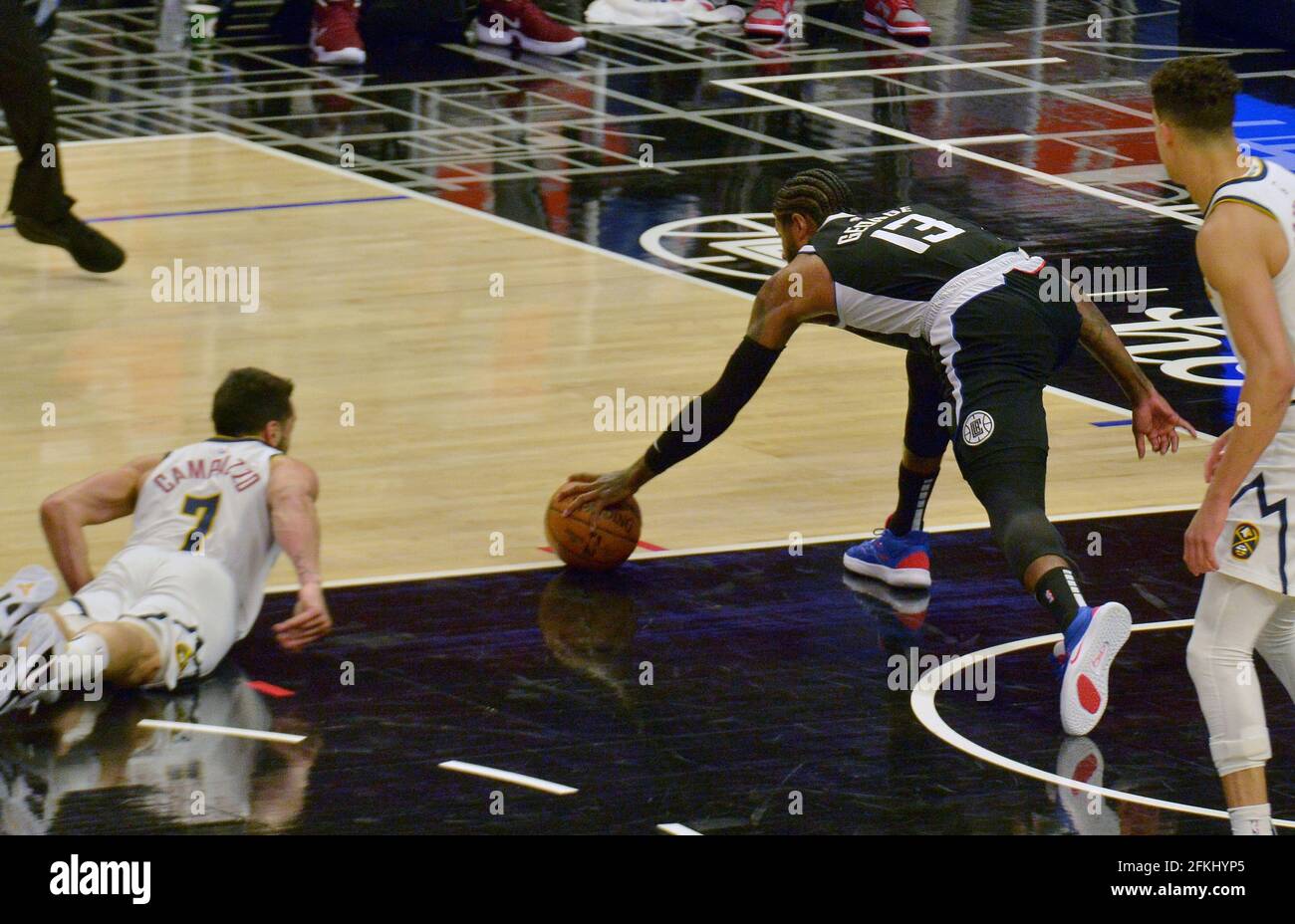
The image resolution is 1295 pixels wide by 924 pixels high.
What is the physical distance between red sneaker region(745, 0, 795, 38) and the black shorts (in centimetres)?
979

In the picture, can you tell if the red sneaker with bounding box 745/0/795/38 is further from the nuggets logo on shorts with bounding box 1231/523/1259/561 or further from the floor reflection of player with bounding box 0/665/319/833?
the nuggets logo on shorts with bounding box 1231/523/1259/561

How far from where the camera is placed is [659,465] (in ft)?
23.5

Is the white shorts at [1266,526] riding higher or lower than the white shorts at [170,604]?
higher

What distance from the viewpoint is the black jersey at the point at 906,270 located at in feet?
22.5

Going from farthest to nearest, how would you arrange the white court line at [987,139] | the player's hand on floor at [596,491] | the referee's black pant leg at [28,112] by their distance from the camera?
the white court line at [987,139] → the referee's black pant leg at [28,112] → the player's hand on floor at [596,491]

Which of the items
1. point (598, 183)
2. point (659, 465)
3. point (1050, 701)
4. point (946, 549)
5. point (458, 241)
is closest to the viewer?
point (1050, 701)

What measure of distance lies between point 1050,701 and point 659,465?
1.39m

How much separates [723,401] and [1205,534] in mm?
2179

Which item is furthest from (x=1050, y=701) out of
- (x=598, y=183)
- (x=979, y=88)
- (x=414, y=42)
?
(x=414, y=42)

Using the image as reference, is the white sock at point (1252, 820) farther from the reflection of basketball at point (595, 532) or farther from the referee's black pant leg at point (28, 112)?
the referee's black pant leg at point (28, 112)

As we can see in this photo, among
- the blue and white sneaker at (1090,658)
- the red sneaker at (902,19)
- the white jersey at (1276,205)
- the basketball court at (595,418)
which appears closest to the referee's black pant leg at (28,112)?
the basketball court at (595,418)

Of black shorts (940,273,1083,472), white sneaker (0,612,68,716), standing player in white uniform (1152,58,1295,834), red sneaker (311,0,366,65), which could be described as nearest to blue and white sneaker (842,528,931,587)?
black shorts (940,273,1083,472)

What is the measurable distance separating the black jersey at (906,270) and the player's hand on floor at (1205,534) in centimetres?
184
